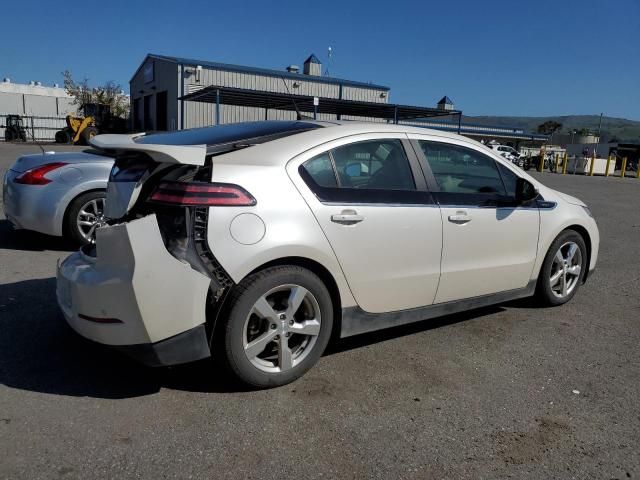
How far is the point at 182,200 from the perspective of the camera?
283 centimetres

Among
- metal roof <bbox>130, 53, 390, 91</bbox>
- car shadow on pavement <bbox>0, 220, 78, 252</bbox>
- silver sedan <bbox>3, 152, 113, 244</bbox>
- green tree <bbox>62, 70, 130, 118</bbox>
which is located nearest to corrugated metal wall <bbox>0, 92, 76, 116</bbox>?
green tree <bbox>62, 70, 130, 118</bbox>

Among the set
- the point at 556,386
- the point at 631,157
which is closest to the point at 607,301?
the point at 556,386

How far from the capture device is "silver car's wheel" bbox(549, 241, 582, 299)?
488 cm

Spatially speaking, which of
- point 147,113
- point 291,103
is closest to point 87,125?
point 147,113

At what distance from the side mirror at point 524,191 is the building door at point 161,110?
33397mm

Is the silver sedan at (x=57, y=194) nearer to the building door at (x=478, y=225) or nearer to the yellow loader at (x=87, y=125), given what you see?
the building door at (x=478, y=225)

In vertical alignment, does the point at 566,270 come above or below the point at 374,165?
below

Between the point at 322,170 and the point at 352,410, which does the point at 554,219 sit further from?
the point at 352,410

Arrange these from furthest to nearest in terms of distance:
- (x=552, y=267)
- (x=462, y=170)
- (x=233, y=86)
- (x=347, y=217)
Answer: (x=233, y=86) → (x=552, y=267) → (x=462, y=170) → (x=347, y=217)

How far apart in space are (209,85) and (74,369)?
29.6m

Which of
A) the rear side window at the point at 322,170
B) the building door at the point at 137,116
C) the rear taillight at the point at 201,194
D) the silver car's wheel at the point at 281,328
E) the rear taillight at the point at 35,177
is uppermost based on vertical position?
the building door at the point at 137,116

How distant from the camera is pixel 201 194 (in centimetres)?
284

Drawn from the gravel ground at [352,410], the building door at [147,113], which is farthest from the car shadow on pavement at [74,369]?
the building door at [147,113]

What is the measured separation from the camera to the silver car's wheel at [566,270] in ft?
16.0
